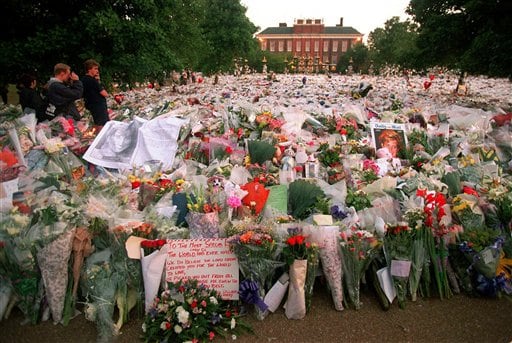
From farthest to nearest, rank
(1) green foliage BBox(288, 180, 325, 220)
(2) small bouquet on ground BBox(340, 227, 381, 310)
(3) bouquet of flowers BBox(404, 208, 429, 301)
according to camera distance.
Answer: (1) green foliage BBox(288, 180, 325, 220) → (3) bouquet of flowers BBox(404, 208, 429, 301) → (2) small bouquet on ground BBox(340, 227, 381, 310)

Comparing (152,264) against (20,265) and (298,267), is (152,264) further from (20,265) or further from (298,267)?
(298,267)

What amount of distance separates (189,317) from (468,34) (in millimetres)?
11246

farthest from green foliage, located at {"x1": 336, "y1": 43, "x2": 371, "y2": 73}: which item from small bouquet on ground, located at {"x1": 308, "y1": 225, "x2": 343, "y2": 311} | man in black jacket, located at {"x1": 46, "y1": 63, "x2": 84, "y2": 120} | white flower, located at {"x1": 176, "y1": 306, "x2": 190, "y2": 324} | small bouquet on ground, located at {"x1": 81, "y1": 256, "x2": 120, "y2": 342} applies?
white flower, located at {"x1": 176, "y1": 306, "x2": 190, "y2": 324}

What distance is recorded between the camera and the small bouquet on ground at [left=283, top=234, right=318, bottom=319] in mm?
3041

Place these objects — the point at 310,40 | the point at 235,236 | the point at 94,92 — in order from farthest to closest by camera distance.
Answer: the point at 310,40
the point at 94,92
the point at 235,236

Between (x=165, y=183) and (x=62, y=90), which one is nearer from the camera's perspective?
(x=165, y=183)

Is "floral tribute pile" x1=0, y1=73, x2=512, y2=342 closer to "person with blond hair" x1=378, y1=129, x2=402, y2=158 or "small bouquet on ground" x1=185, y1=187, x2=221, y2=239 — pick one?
"small bouquet on ground" x1=185, y1=187, x2=221, y2=239

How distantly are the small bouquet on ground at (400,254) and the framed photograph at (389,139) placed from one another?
2302mm

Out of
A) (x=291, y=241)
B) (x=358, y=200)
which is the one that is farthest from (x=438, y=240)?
(x=291, y=241)

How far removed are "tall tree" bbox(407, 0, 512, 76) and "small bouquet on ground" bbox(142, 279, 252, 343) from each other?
8607 mm

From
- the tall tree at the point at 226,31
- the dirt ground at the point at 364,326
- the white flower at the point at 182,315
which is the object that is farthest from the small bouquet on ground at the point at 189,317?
the tall tree at the point at 226,31

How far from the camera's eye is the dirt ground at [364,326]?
2906 mm

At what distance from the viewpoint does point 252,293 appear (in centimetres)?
309

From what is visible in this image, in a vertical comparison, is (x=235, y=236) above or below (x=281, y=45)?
below
